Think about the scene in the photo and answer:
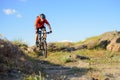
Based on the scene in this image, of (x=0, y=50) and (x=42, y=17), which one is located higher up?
(x=42, y=17)

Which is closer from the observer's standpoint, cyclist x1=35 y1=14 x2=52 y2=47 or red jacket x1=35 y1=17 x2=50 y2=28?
cyclist x1=35 y1=14 x2=52 y2=47

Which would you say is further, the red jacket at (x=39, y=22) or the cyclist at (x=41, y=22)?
the red jacket at (x=39, y=22)

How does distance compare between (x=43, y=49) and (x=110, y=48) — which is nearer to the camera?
(x=43, y=49)

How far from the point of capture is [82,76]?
36.0 feet

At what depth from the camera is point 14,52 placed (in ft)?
39.0

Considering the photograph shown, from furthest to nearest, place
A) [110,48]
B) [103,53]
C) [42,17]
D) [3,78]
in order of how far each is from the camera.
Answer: [110,48]
[103,53]
[42,17]
[3,78]

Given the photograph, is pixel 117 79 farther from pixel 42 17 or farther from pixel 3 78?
pixel 42 17

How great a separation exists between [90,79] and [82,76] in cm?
71

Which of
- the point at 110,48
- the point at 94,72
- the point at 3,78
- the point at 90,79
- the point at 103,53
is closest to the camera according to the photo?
the point at 3,78

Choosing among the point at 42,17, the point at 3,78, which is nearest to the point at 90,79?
the point at 3,78

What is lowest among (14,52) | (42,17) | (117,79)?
(117,79)

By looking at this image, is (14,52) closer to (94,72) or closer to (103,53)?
(94,72)

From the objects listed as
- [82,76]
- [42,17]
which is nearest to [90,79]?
[82,76]

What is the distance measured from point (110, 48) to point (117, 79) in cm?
1392
